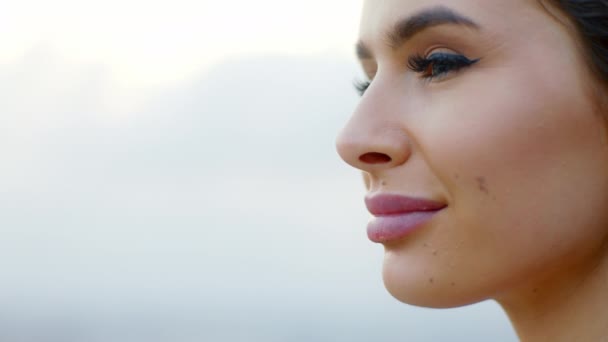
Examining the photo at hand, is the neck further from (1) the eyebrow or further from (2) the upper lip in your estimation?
(1) the eyebrow

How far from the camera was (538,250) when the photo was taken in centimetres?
280

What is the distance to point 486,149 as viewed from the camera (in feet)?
9.04

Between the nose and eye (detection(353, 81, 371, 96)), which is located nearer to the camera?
the nose

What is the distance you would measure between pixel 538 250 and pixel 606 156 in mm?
368

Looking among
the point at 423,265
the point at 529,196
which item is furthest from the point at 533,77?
the point at 423,265

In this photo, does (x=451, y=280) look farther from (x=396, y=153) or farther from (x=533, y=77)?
(x=533, y=77)

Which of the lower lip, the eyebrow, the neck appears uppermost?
the eyebrow

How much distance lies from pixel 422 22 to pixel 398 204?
59 cm

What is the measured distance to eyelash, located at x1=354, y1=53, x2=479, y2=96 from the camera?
2.86m

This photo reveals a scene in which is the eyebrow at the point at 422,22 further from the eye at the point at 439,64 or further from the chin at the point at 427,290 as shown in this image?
the chin at the point at 427,290

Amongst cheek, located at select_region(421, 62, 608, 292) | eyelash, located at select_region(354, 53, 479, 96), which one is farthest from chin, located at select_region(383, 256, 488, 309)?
eyelash, located at select_region(354, 53, 479, 96)

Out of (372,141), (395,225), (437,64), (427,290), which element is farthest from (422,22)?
(427,290)

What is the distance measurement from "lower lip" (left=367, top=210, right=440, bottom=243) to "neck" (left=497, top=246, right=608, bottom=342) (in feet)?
1.39

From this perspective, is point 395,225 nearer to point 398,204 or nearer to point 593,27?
point 398,204
